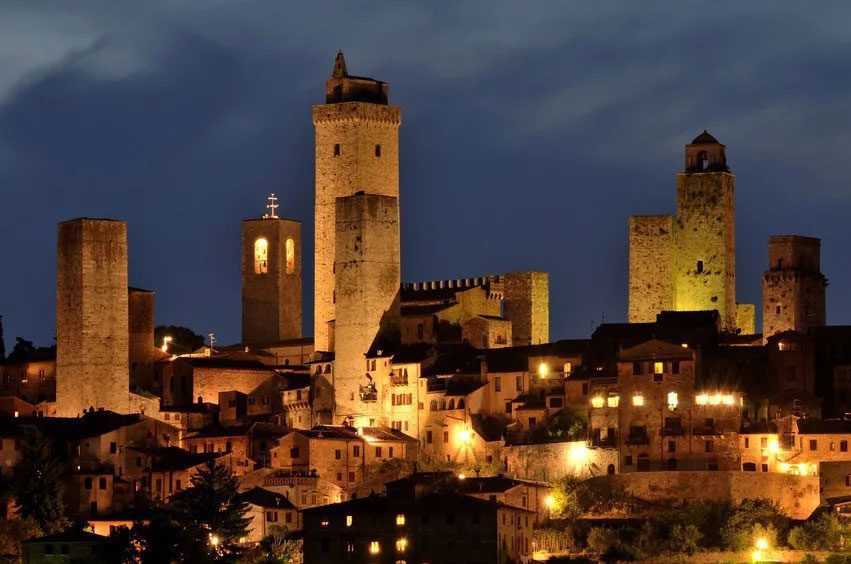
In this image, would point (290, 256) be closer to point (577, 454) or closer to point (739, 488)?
point (577, 454)

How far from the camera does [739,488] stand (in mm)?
88188

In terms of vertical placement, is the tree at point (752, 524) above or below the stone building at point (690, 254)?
below

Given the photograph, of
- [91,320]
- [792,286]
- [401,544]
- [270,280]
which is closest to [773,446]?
[401,544]

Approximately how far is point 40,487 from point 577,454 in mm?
15650

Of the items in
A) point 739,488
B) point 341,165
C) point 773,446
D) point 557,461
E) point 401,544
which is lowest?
point 401,544

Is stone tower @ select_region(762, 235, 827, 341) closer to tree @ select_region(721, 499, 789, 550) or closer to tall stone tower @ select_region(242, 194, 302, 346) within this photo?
tree @ select_region(721, 499, 789, 550)

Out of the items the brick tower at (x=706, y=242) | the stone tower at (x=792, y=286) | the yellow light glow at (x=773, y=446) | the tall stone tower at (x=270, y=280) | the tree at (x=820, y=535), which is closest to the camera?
the tree at (x=820, y=535)

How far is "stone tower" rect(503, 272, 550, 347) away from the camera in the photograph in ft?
351

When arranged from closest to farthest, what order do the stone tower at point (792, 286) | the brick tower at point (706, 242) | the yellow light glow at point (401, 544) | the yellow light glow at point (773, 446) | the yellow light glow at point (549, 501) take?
the yellow light glow at point (401, 544), the yellow light glow at point (773, 446), the yellow light glow at point (549, 501), the stone tower at point (792, 286), the brick tower at point (706, 242)

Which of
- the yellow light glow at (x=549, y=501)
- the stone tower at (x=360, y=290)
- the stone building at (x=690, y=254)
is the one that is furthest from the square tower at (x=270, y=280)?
the yellow light glow at (x=549, y=501)

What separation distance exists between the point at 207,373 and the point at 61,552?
1757 cm

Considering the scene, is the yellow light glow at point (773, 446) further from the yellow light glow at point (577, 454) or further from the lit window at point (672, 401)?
the yellow light glow at point (577, 454)

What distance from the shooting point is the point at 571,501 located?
89.9 metres

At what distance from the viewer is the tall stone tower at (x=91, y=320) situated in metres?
101
